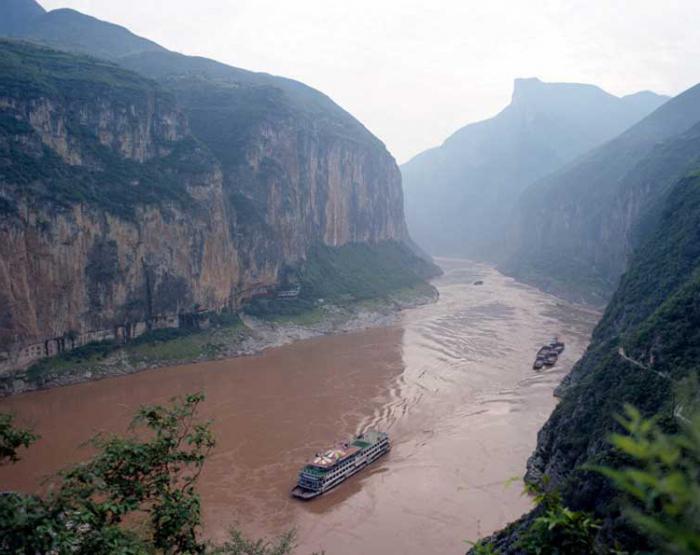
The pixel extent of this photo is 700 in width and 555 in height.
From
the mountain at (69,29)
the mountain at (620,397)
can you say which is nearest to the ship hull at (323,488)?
the mountain at (620,397)

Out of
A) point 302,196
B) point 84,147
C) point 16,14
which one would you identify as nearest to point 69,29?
point 16,14

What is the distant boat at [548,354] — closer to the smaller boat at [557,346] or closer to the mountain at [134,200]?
the smaller boat at [557,346]

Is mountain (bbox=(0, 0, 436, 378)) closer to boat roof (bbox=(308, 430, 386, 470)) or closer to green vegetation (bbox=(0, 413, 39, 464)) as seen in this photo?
boat roof (bbox=(308, 430, 386, 470))

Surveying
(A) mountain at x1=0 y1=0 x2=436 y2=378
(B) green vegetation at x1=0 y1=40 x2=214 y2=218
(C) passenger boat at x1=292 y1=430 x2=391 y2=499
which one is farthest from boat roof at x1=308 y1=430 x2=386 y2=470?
(B) green vegetation at x1=0 y1=40 x2=214 y2=218

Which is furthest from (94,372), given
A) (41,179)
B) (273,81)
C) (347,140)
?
(273,81)

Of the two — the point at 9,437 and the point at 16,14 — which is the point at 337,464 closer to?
the point at 9,437

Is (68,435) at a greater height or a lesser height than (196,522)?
lesser

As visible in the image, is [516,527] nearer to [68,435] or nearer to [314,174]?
[68,435]
